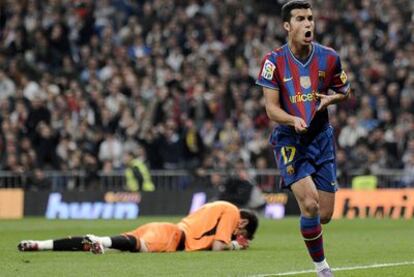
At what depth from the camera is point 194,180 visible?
29125 mm

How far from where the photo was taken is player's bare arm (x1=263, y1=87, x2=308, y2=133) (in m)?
10.7

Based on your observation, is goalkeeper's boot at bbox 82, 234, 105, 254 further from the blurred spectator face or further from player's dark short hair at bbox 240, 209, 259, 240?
the blurred spectator face

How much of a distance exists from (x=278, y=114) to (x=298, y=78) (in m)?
0.48

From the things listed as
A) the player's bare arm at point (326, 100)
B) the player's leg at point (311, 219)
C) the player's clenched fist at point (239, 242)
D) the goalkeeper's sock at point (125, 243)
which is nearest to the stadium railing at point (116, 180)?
the player's clenched fist at point (239, 242)

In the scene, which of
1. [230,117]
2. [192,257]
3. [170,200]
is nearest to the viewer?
[192,257]

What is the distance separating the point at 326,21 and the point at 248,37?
7.35ft

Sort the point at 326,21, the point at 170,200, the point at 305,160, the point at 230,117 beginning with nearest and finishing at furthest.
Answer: the point at 305,160, the point at 170,200, the point at 230,117, the point at 326,21

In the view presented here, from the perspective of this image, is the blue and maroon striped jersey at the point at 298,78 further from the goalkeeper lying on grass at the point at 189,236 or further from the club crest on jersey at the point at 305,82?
the goalkeeper lying on grass at the point at 189,236

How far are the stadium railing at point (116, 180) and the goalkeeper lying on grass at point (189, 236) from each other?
13431mm

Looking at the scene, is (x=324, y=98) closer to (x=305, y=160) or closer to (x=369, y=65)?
(x=305, y=160)

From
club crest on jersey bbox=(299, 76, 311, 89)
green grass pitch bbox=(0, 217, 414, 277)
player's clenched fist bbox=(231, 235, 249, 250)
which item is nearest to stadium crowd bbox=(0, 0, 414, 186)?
green grass pitch bbox=(0, 217, 414, 277)

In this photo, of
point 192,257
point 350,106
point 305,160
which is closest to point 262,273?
point 305,160

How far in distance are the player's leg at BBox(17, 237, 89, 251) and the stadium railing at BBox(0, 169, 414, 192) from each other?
44.8 feet

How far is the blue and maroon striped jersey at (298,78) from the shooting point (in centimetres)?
1120
